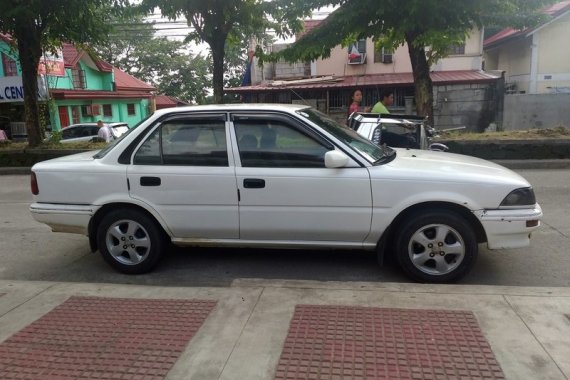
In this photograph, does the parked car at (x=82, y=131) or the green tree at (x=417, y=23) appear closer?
the green tree at (x=417, y=23)

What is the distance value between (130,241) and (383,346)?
8.91 ft

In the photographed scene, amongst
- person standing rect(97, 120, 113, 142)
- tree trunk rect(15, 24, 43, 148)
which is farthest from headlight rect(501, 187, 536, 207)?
person standing rect(97, 120, 113, 142)

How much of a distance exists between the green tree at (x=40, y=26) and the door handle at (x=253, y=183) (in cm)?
999

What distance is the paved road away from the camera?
477 cm

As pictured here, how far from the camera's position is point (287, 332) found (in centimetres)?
340

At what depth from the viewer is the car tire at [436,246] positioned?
4.36 meters

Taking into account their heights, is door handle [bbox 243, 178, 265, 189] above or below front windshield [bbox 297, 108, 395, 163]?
below

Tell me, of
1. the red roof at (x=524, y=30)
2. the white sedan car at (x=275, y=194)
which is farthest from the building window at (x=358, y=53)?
the white sedan car at (x=275, y=194)

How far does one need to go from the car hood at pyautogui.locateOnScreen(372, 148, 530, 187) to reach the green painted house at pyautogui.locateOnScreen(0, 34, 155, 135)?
68.7ft

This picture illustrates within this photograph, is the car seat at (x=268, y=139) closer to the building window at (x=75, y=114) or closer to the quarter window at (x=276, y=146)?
the quarter window at (x=276, y=146)

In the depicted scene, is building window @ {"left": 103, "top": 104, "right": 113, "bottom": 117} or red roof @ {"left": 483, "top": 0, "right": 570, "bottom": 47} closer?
red roof @ {"left": 483, "top": 0, "right": 570, "bottom": 47}

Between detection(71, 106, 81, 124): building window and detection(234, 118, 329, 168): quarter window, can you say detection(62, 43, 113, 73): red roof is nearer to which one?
detection(71, 106, 81, 124): building window

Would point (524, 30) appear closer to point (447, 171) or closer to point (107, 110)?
point (447, 171)

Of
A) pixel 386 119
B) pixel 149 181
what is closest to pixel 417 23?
pixel 386 119
